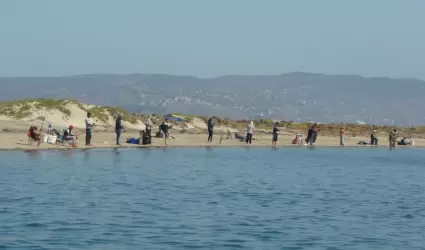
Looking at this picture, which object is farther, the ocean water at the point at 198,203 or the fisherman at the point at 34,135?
the fisherman at the point at 34,135

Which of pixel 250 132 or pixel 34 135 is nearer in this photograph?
pixel 34 135

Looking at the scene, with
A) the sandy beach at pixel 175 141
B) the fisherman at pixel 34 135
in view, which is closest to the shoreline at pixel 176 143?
the sandy beach at pixel 175 141

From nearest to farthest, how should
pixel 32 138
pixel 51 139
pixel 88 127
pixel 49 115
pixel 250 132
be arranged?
pixel 32 138
pixel 88 127
pixel 51 139
pixel 250 132
pixel 49 115

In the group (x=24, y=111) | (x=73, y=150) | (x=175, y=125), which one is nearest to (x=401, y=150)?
(x=175, y=125)

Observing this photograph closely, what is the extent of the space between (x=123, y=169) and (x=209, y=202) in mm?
11470

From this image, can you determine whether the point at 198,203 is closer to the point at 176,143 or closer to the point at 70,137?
the point at 70,137

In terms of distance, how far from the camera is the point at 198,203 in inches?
1123

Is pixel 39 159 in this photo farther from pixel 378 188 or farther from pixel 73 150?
pixel 378 188

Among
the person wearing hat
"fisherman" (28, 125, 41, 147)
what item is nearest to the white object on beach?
"fisherman" (28, 125, 41, 147)

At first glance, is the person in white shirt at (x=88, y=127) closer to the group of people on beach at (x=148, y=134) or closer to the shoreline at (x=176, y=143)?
the group of people on beach at (x=148, y=134)

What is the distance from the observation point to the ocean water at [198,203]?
21.9 meters

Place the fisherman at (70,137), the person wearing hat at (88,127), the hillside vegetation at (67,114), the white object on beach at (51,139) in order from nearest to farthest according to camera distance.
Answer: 1. the person wearing hat at (88,127)
2. the fisherman at (70,137)
3. the white object on beach at (51,139)
4. the hillside vegetation at (67,114)

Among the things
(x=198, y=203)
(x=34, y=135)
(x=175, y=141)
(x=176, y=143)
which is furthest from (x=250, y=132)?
(x=198, y=203)

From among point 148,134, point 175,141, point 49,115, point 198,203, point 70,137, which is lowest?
point 198,203
